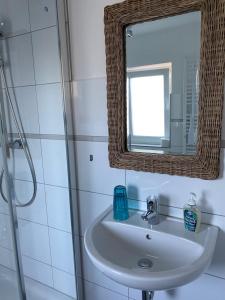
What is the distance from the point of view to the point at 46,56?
1.41 meters

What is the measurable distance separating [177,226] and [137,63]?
793 millimetres

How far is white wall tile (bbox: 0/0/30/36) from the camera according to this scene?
1.40 meters

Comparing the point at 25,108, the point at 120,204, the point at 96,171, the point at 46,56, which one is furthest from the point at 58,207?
the point at 46,56

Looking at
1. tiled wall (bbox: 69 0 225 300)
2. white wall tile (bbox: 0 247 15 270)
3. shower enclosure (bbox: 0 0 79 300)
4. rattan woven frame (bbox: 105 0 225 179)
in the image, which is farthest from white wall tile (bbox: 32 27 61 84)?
white wall tile (bbox: 0 247 15 270)

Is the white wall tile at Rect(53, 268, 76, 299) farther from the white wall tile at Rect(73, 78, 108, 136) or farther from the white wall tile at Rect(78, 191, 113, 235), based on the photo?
the white wall tile at Rect(73, 78, 108, 136)

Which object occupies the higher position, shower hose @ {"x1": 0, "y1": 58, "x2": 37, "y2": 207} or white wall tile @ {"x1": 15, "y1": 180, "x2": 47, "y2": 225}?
shower hose @ {"x1": 0, "y1": 58, "x2": 37, "y2": 207}

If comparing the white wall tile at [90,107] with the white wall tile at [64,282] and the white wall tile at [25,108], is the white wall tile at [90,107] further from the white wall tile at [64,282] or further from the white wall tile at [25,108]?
the white wall tile at [64,282]

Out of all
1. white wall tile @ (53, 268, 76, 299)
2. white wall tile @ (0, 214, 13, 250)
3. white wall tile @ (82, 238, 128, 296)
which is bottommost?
white wall tile @ (53, 268, 76, 299)

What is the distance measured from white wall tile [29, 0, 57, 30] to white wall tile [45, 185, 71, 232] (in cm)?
96

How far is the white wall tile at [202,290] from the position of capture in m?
1.17

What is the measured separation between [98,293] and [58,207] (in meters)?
0.60

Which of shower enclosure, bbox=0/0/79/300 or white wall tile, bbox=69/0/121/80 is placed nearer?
white wall tile, bbox=69/0/121/80

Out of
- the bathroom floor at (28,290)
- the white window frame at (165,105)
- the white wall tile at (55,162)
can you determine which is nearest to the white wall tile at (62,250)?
the bathroom floor at (28,290)

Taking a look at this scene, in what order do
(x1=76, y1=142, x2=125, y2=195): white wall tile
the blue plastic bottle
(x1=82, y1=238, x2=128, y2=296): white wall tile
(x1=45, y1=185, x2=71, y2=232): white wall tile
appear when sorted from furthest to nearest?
(x1=45, y1=185, x2=71, y2=232): white wall tile → (x1=82, y1=238, x2=128, y2=296): white wall tile → (x1=76, y1=142, x2=125, y2=195): white wall tile → the blue plastic bottle
